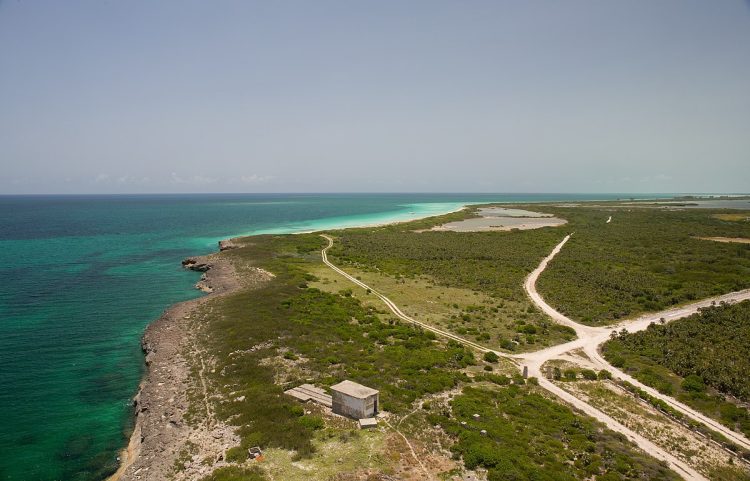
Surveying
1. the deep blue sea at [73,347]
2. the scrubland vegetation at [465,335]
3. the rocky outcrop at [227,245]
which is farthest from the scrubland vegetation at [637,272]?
the rocky outcrop at [227,245]

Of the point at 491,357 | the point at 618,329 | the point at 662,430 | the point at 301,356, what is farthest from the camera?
the point at 618,329

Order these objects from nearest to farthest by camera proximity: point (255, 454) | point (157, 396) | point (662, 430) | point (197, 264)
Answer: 1. point (255, 454)
2. point (662, 430)
3. point (157, 396)
4. point (197, 264)

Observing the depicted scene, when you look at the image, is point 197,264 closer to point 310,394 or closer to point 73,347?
point 73,347

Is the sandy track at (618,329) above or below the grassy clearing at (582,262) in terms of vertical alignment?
below

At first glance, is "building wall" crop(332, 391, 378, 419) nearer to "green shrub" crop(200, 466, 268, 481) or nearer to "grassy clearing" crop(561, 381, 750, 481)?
"green shrub" crop(200, 466, 268, 481)

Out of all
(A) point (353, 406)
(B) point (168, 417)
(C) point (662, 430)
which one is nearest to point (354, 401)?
(A) point (353, 406)

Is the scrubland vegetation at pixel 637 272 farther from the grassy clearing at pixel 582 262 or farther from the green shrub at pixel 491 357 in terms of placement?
the green shrub at pixel 491 357
